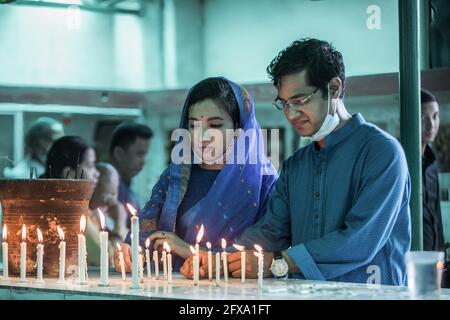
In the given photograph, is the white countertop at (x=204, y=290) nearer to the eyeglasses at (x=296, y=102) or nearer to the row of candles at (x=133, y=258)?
the row of candles at (x=133, y=258)

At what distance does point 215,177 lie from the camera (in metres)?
4.02

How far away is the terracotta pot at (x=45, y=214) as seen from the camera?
362 centimetres

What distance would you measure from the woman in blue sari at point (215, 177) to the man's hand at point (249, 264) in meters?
0.32

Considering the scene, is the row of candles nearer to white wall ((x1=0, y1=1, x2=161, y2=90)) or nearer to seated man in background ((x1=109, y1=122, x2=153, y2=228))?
seated man in background ((x1=109, y1=122, x2=153, y2=228))

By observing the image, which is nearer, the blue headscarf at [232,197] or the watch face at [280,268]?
the watch face at [280,268]

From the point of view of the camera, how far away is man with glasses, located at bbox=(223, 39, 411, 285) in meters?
3.41

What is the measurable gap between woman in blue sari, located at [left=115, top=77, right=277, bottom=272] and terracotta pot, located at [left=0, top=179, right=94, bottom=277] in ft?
1.07

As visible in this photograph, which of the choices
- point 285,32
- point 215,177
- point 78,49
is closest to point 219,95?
point 215,177

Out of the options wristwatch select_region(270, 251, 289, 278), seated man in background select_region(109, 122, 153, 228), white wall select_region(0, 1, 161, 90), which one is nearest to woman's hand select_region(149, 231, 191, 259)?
wristwatch select_region(270, 251, 289, 278)

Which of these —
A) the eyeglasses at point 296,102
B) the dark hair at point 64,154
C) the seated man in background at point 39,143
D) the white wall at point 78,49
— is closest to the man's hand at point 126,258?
the eyeglasses at point 296,102

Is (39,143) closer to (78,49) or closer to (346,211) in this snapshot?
(78,49)
